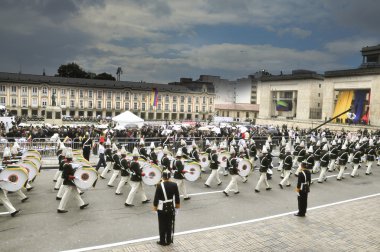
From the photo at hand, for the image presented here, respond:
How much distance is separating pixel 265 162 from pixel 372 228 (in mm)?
5223

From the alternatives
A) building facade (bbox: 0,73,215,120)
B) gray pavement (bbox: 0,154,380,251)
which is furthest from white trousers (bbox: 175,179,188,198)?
building facade (bbox: 0,73,215,120)

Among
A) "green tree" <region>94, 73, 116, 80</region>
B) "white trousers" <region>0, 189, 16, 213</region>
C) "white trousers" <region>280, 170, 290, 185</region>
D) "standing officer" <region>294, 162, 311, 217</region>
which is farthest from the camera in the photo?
"green tree" <region>94, 73, 116, 80</region>

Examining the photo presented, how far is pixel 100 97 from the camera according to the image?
301 feet

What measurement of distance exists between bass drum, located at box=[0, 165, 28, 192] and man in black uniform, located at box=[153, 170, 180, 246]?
16.4 ft

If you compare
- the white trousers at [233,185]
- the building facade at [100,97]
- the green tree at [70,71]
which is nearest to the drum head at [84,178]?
the white trousers at [233,185]

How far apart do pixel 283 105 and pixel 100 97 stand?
51612 millimetres

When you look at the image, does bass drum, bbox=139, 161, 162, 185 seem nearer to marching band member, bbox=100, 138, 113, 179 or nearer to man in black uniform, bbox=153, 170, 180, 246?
man in black uniform, bbox=153, 170, 180, 246

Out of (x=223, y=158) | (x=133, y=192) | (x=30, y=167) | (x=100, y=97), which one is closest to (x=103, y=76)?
(x=100, y=97)

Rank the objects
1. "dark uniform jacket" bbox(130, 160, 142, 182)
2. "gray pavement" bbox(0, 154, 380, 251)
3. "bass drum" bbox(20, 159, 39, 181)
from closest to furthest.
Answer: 1. "gray pavement" bbox(0, 154, 380, 251)
2. "dark uniform jacket" bbox(130, 160, 142, 182)
3. "bass drum" bbox(20, 159, 39, 181)

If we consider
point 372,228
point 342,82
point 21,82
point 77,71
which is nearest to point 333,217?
point 372,228

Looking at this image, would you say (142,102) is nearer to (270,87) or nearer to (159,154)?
(270,87)

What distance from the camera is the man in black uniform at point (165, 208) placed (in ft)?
26.8

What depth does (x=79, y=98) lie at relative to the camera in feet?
289

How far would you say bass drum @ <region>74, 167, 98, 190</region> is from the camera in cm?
1074
